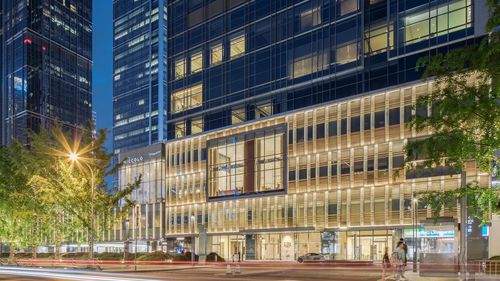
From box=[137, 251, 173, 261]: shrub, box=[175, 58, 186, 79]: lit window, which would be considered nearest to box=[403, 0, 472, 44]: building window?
box=[137, 251, 173, 261]: shrub

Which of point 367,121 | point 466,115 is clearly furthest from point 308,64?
point 466,115

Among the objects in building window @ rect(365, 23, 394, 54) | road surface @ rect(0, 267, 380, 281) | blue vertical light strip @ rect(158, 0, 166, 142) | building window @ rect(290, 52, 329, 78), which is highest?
blue vertical light strip @ rect(158, 0, 166, 142)

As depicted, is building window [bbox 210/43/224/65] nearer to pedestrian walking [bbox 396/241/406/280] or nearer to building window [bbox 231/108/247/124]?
building window [bbox 231/108/247/124]

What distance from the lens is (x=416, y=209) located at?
55.5 meters

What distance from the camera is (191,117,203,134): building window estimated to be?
82562 mm

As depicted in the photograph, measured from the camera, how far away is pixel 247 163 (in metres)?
75.8

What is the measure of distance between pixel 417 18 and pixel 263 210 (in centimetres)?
3033

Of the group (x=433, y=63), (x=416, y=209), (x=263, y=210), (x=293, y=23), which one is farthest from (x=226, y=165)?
(x=433, y=63)

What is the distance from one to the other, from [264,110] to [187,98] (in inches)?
619

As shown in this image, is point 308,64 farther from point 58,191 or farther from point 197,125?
point 58,191

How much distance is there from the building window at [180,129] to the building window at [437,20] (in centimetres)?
3793

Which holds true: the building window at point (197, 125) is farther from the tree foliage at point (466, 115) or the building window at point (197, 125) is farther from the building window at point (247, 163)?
the tree foliage at point (466, 115)

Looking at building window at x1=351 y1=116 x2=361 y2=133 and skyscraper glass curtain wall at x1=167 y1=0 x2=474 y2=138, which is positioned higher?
skyscraper glass curtain wall at x1=167 y1=0 x2=474 y2=138

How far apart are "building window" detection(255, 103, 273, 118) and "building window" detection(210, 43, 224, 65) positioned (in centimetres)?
1024
